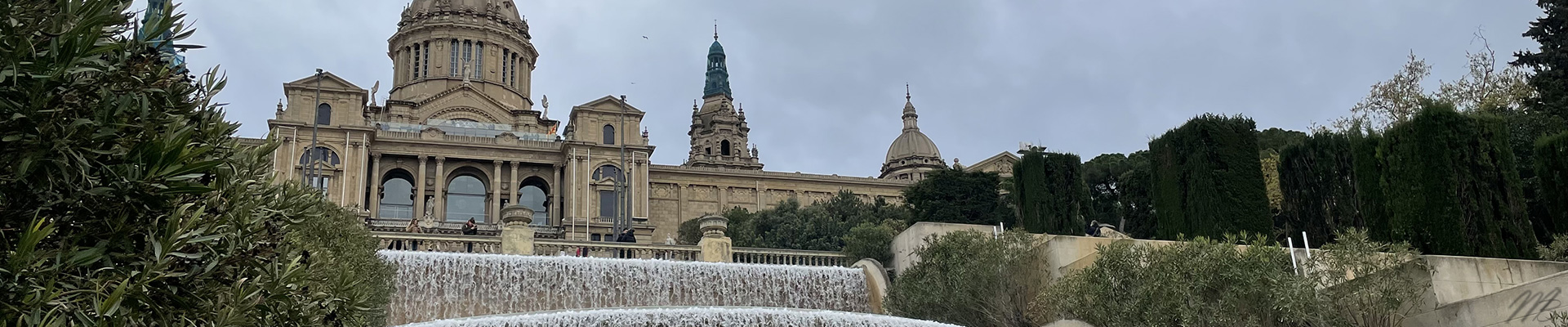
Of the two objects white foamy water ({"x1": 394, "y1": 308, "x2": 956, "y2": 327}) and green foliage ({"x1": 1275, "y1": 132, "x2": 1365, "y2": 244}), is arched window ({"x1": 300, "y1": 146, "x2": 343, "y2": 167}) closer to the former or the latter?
white foamy water ({"x1": 394, "y1": 308, "x2": 956, "y2": 327})

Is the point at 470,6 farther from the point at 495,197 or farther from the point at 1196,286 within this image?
the point at 1196,286

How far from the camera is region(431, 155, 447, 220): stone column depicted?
2053 inches

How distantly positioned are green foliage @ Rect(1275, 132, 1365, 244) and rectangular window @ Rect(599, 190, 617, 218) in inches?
1225

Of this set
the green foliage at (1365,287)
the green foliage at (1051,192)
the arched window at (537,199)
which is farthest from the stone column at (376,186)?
the green foliage at (1365,287)

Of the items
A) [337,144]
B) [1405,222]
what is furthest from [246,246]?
[337,144]

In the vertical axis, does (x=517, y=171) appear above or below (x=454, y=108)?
below

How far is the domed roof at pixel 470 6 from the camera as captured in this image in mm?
67812

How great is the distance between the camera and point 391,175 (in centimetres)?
5388

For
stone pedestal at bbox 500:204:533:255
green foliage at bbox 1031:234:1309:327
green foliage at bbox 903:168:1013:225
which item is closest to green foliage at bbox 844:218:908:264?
stone pedestal at bbox 500:204:533:255

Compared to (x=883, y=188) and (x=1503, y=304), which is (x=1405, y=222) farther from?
(x=883, y=188)

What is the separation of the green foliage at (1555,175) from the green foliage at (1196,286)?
542 centimetres

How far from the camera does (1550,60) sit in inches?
1145

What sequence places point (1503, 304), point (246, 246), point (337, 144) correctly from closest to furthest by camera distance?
1. point (246, 246)
2. point (1503, 304)
3. point (337, 144)

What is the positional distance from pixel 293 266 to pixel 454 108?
56515 millimetres
